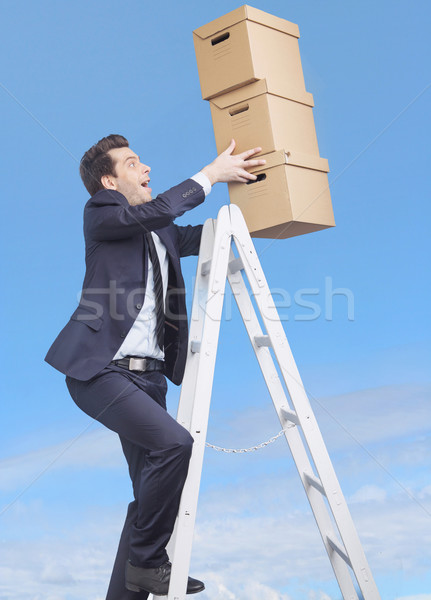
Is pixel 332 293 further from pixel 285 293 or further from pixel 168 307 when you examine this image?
pixel 168 307

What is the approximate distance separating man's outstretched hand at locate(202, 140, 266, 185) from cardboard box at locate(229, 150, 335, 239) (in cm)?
3

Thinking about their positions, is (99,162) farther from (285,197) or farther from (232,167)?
(285,197)

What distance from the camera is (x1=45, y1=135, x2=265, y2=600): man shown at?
5.60ft

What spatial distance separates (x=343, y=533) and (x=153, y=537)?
1.76ft

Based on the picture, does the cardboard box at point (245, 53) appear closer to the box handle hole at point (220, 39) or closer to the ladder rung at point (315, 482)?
the box handle hole at point (220, 39)

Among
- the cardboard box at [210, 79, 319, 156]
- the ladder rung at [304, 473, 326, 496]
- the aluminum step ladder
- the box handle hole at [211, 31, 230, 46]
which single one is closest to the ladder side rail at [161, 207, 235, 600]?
the aluminum step ladder

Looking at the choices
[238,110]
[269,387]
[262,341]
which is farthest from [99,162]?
[269,387]

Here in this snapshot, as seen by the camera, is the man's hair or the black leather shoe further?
the man's hair

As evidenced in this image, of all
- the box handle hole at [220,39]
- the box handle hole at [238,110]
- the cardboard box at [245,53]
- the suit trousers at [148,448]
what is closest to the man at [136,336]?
the suit trousers at [148,448]

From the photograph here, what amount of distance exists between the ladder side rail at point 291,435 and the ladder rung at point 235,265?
1 centimetres

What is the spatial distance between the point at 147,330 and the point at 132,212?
0.36m

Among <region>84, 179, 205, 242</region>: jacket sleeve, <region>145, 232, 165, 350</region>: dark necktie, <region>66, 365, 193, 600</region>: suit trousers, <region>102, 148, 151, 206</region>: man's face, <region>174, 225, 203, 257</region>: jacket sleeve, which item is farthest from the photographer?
<region>174, 225, 203, 257</region>: jacket sleeve

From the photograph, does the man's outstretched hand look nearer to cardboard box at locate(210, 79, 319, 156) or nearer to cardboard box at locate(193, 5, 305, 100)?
cardboard box at locate(210, 79, 319, 156)

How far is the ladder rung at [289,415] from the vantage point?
6.17ft
